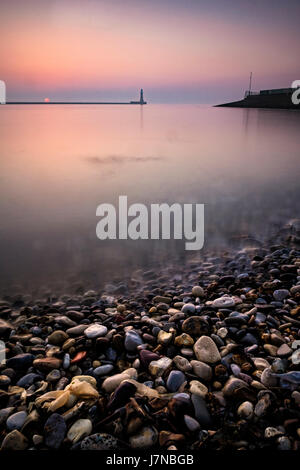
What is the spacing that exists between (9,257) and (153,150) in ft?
45.2

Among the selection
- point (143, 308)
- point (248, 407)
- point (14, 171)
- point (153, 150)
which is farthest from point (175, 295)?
point (153, 150)

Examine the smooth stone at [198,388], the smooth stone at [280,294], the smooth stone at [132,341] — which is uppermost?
the smooth stone at [280,294]

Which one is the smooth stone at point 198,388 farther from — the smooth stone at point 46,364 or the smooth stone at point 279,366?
the smooth stone at point 46,364

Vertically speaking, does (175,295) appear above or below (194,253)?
below

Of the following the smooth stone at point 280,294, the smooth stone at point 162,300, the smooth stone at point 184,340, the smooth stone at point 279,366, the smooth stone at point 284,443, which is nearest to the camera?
the smooth stone at point 284,443

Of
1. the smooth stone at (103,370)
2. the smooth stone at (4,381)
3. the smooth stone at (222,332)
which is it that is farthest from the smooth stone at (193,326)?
the smooth stone at (4,381)

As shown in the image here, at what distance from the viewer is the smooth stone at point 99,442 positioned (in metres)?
1.68

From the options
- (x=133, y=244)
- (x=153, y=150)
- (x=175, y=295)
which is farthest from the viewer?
(x=153, y=150)

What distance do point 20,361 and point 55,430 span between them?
0.77 metres

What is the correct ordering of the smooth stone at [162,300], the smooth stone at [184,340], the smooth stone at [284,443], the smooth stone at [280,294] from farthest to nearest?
the smooth stone at [162,300]
the smooth stone at [280,294]
the smooth stone at [184,340]
the smooth stone at [284,443]

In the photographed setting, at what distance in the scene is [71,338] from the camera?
2.63m

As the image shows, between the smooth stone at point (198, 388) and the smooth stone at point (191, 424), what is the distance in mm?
201

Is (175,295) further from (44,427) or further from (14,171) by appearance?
(14,171)
